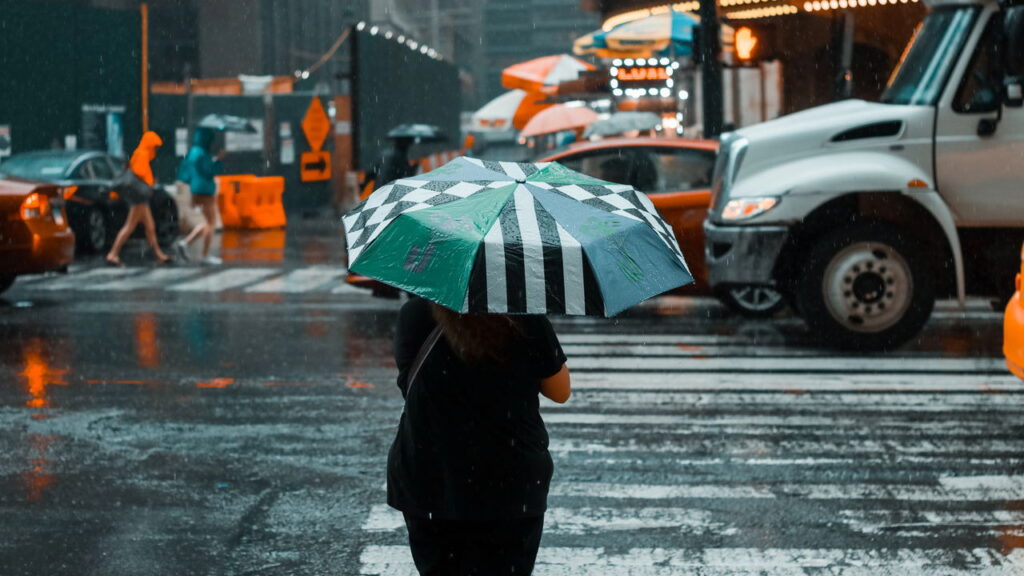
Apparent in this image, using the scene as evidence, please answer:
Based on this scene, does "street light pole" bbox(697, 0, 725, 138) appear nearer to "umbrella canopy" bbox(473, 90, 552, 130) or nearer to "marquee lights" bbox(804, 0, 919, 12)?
"marquee lights" bbox(804, 0, 919, 12)

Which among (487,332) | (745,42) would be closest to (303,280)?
Result: (745,42)

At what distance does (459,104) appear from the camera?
55.1 meters

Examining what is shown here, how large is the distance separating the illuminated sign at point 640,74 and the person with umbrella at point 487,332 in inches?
892

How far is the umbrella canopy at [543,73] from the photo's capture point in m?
31.5

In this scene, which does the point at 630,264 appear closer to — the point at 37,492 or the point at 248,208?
the point at 37,492

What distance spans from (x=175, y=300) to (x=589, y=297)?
1210 cm

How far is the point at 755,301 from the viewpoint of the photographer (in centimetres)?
1338

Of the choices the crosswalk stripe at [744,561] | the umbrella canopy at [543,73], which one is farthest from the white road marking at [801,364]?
the umbrella canopy at [543,73]

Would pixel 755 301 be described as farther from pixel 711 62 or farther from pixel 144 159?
pixel 144 159

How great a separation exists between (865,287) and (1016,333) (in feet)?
10.9

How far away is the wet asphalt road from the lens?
5812mm

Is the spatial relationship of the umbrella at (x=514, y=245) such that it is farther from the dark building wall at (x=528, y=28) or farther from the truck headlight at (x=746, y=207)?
the dark building wall at (x=528, y=28)

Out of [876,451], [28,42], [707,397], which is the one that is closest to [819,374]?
[707,397]

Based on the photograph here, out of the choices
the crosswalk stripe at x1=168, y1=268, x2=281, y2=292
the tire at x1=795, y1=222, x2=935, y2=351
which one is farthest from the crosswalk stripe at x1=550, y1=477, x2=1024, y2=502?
the crosswalk stripe at x1=168, y1=268, x2=281, y2=292
